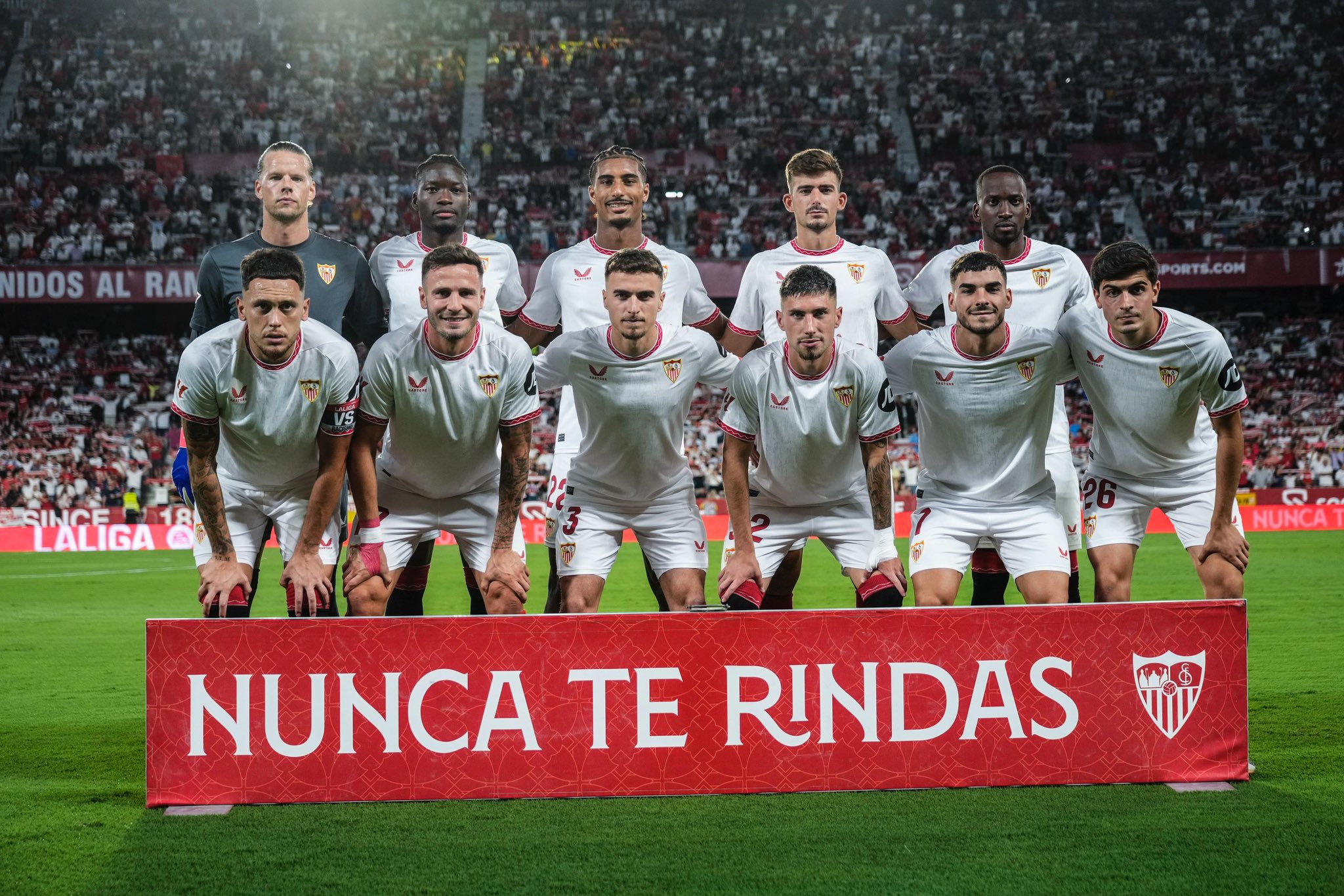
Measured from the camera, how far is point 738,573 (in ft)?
16.4

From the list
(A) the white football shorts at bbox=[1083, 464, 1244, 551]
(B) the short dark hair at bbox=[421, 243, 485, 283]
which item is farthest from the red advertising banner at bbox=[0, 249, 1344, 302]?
(B) the short dark hair at bbox=[421, 243, 485, 283]

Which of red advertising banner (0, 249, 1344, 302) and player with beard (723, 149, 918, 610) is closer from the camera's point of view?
player with beard (723, 149, 918, 610)

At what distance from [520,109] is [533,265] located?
734cm

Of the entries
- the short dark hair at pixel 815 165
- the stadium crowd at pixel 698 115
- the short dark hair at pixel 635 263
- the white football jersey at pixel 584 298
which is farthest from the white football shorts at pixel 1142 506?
the stadium crowd at pixel 698 115

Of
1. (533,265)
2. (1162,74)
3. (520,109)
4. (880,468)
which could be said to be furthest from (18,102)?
(880,468)

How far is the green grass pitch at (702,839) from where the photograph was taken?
346cm

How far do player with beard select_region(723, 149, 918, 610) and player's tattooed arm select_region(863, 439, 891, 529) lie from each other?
730 millimetres

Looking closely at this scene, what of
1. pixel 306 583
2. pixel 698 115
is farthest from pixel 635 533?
pixel 698 115

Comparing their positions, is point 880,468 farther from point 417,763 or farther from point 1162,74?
point 1162,74

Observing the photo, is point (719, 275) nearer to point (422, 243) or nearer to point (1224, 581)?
point (422, 243)

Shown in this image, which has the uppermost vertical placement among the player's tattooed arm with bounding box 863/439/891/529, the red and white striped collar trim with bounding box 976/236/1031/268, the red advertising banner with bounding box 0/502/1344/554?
the red and white striped collar trim with bounding box 976/236/1031/268

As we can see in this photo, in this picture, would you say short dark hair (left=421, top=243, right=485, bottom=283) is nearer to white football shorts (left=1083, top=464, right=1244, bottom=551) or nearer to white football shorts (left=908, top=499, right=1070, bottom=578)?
white football shorts (left=908, top=499, right=1070, bottom=578)

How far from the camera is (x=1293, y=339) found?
83.1 ft

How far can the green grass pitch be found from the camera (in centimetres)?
346
